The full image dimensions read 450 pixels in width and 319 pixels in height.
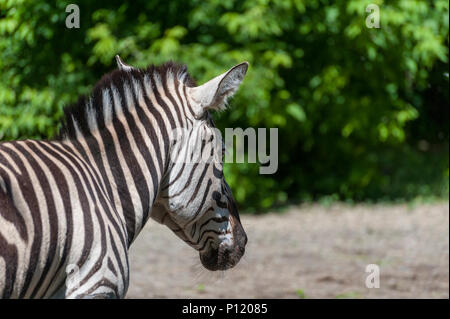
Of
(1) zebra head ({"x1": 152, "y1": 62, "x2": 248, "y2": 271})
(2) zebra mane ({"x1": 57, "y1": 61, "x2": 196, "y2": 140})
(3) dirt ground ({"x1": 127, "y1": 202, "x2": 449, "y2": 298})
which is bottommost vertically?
(3) dirt ground ({"x1": 127, "y1": 202, "x2": 449, "y2": 298})

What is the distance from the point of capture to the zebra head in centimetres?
311

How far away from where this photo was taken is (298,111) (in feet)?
31.2

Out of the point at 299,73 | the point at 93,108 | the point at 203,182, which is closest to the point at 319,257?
the point at 299,73

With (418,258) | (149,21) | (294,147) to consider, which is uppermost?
(149,21)

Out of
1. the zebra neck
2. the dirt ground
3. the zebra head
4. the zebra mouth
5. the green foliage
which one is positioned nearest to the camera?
the zebra neck

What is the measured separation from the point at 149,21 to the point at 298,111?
93.7 inches

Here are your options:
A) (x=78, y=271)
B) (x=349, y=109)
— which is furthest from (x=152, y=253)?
(x=78, y=271)

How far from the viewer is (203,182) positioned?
10.3 ft

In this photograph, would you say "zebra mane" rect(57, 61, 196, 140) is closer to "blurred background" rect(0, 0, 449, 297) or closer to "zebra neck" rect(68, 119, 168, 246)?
"zebra neck" rect(68, 119, 168, 246)

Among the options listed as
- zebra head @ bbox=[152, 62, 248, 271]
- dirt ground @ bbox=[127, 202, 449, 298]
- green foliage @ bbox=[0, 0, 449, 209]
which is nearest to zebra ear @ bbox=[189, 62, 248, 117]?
zebra head @ bbox=[152, 62, 248, 271]

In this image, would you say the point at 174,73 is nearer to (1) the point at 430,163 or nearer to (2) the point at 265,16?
(2) the point at 265,16

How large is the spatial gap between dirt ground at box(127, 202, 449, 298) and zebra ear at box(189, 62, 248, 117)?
9.19 feet

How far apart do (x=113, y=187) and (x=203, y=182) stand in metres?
0.41

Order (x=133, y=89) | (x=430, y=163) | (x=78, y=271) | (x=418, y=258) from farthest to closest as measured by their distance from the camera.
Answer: (x=430, y=163)
(x=418, y=258)
(x=133, y=89)
(x=78, y=271)
